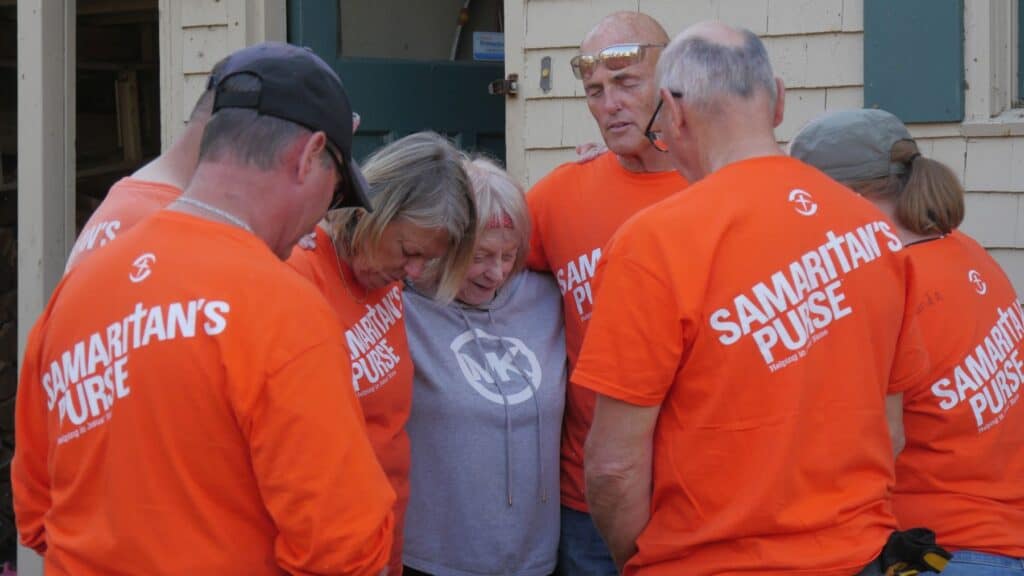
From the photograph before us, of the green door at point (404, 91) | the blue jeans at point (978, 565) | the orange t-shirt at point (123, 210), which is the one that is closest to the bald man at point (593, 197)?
the blue jeans at point (978, 565)

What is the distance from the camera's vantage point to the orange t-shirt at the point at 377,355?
8.83 feet

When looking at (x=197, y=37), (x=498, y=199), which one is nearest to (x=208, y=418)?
(x=498, y=199)

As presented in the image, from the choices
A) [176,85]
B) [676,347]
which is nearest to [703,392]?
[676,347]

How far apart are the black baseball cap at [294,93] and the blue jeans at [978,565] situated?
1523 millimetres

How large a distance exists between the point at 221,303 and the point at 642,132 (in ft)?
5.07

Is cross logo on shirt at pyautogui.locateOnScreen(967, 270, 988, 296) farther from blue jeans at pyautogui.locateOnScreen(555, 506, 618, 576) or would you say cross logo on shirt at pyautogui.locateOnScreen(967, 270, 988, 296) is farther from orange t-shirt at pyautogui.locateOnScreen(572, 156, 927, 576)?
blue jeans at pyautogui.locateOnScreen(555, 506, 618, 576)

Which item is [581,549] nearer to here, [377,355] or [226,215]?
[377,355]

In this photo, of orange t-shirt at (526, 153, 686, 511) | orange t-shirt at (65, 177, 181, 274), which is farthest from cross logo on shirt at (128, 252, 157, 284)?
orange t-shirt at (526, 153, 686, 511)

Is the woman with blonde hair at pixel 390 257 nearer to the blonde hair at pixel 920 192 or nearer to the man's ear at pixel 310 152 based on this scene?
the man's ear at pixel 310 152

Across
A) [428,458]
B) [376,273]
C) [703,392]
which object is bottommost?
[428,458]

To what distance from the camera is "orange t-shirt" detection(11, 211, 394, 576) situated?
6.01ft

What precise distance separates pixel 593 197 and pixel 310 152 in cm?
131

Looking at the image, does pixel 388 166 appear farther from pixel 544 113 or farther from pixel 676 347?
pixel 544 113

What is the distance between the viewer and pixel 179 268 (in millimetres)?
1878
